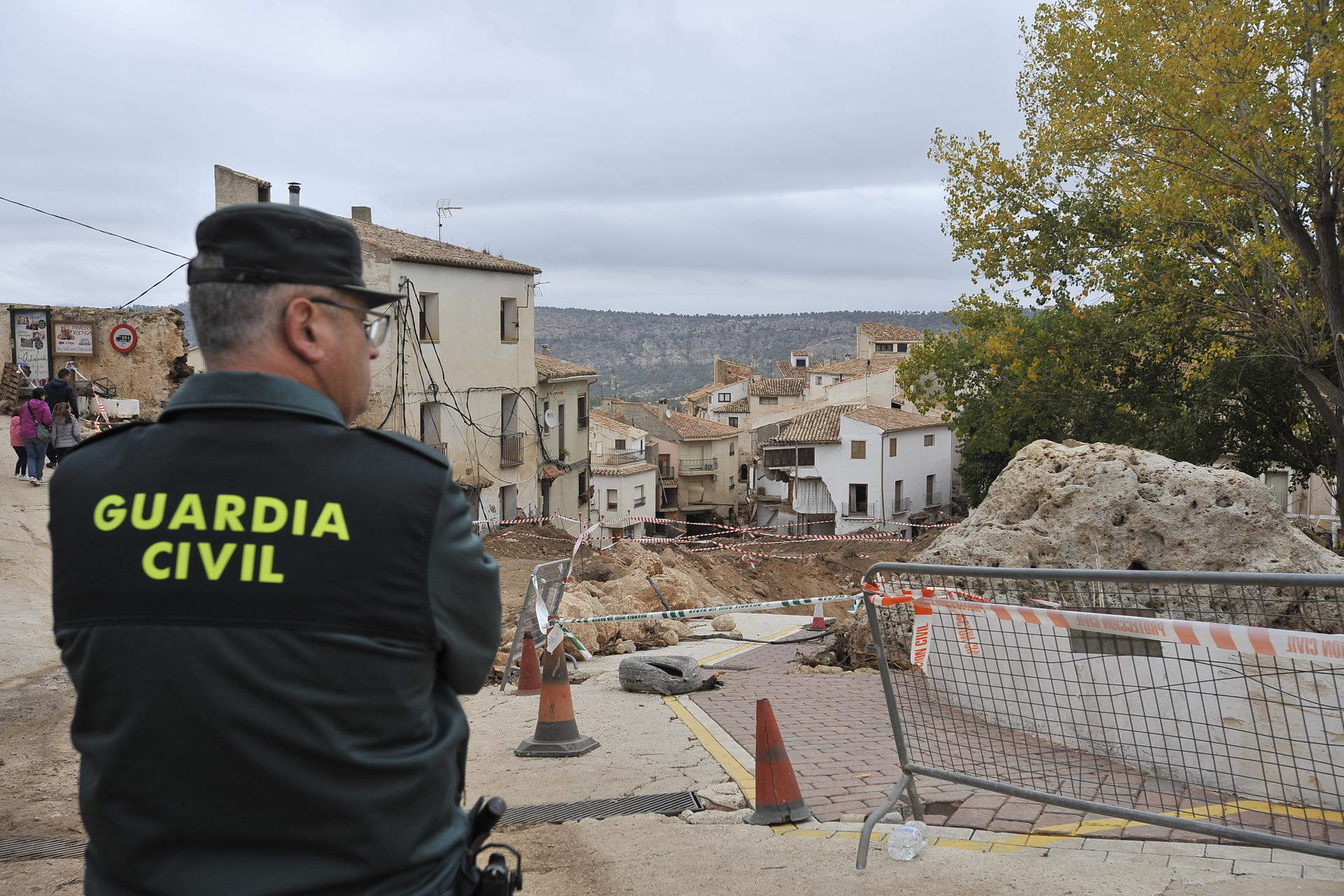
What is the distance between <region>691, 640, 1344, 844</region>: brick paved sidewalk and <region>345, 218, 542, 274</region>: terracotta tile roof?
2864cm

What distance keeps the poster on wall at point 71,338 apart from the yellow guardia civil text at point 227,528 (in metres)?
26.6

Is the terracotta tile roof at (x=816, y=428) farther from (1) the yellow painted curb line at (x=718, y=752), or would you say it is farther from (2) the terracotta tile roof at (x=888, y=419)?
(1) the yellow painted curb line at (x=718, y=752)

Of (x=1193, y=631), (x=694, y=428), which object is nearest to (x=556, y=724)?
(x=1193, y=631)

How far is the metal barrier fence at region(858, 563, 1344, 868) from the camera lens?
398 cm

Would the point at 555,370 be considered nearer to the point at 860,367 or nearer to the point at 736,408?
the point at 860,367

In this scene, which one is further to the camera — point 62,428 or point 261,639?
point 62,428

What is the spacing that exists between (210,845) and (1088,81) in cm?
1977

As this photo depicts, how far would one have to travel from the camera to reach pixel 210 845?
69.2 inches

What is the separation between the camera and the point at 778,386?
8519 cm

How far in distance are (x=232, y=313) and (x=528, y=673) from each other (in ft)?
26.5

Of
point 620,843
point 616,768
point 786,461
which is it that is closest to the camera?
point 620,843

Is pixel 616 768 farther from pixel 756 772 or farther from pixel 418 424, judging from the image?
pixel 418 424

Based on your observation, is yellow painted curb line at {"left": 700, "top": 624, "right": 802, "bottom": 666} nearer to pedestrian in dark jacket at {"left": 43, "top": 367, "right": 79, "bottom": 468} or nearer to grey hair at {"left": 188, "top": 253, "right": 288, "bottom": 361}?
grey hair at {"left": 188, "top": 253, "right": 288, "bottom": 361}

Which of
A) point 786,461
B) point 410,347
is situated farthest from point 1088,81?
point 786,461
